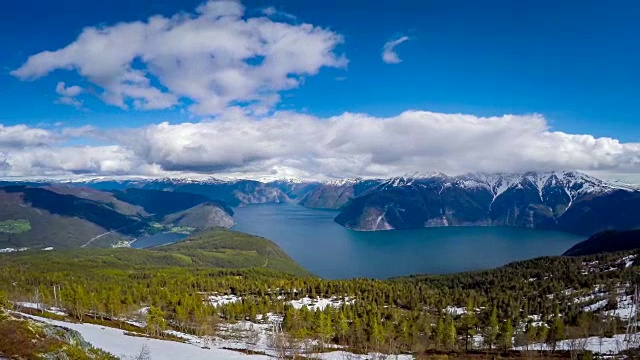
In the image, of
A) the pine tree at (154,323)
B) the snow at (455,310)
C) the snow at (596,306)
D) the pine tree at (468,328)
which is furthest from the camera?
the snow at (455,310)

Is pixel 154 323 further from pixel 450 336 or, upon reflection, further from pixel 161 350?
pixel 450 336

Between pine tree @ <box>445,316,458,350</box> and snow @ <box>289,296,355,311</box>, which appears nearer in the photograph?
pine tree @ <box>445,316,458,350</box>

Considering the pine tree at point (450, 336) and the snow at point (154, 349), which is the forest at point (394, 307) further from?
the snow at point (154, 349)

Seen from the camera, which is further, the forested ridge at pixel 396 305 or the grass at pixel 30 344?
the forested ridge at pixel 396 305

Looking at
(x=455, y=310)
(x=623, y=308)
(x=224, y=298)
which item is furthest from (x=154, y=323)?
(x=623, y=308)

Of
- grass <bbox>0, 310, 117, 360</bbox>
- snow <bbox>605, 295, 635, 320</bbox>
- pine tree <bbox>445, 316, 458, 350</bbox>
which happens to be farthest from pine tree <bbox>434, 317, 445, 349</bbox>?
grass <bbox>0, 310, 117, 360</bbox>

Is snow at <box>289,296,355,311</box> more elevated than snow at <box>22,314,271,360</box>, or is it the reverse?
snow at <box>22,314,271,360</box>

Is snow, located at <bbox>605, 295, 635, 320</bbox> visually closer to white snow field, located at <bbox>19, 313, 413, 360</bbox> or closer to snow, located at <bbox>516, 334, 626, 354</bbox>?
snow, located at <bbox>516, 334, 626, 354</bbox>

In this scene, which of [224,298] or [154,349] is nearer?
[154,349]

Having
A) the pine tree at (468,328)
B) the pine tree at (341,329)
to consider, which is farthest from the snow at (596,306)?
the pine tree at (341,329)
